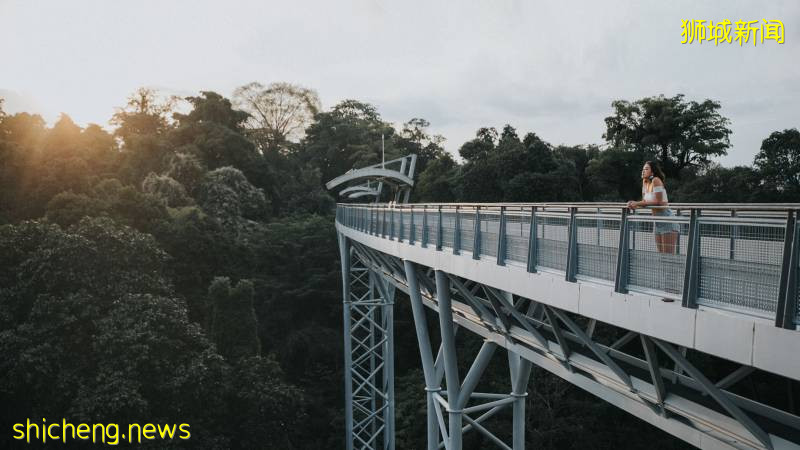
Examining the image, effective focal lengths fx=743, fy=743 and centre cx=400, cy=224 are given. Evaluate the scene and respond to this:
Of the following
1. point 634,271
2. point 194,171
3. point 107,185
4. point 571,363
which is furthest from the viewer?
point 194,171

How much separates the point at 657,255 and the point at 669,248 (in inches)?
4.3

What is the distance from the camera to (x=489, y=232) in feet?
33.0

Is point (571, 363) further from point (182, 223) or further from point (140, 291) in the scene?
point (182, 223)

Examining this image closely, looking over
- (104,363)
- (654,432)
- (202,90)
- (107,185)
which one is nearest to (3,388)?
(104,363)

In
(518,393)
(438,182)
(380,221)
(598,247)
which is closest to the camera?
(598,247)

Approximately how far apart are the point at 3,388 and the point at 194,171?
24.2m

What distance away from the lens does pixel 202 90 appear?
49.1m

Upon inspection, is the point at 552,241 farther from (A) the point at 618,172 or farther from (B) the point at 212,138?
(B) the point at 212,138

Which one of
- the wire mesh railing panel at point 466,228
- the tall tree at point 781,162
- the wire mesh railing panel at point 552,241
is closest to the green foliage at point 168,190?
the tall tree at point 781,162

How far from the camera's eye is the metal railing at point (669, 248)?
490cm

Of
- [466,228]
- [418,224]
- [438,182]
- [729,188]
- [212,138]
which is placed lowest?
[438,182]

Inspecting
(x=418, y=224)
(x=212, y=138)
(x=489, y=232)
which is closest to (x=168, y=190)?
(x=212, y=138)

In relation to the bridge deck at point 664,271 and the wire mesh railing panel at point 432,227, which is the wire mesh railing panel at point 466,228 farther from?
the wire mesh railing panel at point 432,227

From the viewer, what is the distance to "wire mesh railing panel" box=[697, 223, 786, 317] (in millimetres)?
4934
